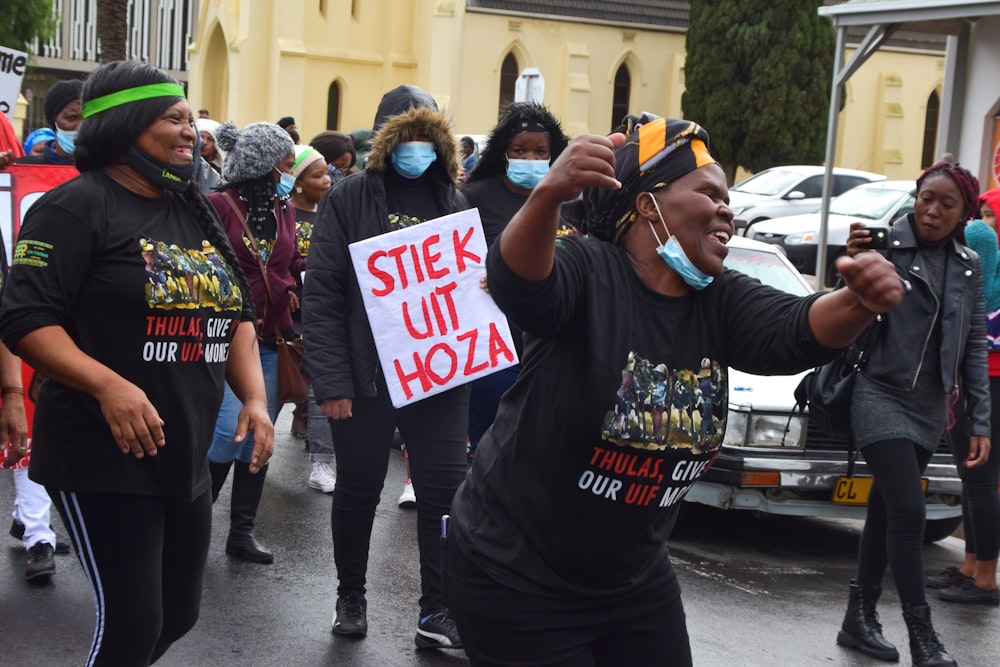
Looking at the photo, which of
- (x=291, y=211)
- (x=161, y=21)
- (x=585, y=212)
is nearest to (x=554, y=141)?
(x=291, y=211)

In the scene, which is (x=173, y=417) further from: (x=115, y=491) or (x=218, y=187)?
(x=218, y=187)

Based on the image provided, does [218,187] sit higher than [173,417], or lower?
higher

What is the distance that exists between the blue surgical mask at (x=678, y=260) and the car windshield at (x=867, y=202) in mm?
20354

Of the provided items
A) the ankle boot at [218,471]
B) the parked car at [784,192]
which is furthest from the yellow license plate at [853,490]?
the parked car at [784,192]

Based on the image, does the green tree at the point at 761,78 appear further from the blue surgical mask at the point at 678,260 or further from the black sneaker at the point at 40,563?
the blue surgical mask at the point at 678,260

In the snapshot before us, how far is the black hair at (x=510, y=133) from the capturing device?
632 cm

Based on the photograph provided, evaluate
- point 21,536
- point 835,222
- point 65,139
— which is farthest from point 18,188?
point 835,222

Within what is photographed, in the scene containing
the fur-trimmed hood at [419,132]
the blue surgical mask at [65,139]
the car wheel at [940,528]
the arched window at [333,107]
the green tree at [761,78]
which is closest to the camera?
the fur-trimmed hood at [419,132]

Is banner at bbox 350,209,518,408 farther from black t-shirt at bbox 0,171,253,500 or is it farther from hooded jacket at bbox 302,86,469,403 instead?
black t-shirt at bbox 0,171,253,500

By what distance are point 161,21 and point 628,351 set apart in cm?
5508

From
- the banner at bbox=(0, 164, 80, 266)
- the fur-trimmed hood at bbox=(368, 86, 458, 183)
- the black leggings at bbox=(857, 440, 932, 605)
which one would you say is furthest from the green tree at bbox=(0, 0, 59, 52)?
the black leggings at bbox=(857, 440, 932, 605)

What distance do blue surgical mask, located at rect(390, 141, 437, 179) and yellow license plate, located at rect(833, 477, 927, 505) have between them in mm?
2991

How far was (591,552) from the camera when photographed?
124 inches

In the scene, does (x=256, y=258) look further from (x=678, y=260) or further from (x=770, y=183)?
(x=770, y=183)
